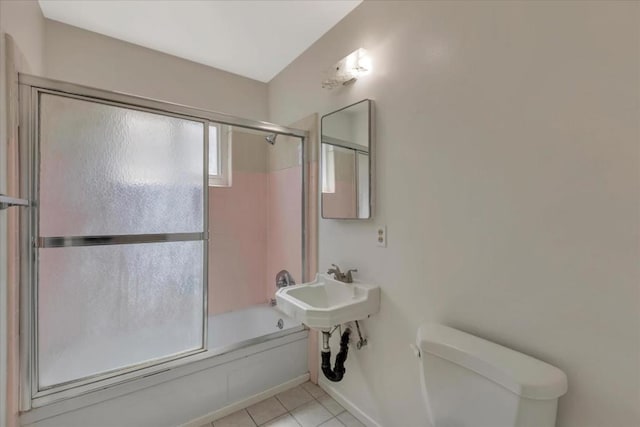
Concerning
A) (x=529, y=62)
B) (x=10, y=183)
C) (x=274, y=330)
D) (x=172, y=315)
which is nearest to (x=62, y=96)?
(x=10, y=183)

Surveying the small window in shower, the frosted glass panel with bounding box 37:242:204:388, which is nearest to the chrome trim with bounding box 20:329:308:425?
the frosted glass panel with bounding box 37:242:204:388

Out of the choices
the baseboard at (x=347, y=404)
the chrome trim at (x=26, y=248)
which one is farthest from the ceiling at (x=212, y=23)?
the baseboard at (x=347, y=404)

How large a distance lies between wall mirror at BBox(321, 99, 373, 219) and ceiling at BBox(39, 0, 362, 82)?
0.64 m

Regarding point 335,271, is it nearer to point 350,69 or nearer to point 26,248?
point 350,69

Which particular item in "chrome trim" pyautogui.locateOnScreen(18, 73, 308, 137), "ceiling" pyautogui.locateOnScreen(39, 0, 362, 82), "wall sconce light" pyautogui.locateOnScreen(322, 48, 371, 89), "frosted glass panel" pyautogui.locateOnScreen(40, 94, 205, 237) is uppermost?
"ceiling" pyautogui.locateOnScreen(39, 0, 362, 82)

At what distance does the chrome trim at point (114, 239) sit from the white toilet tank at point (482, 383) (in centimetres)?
147

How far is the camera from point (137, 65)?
83.2 inches

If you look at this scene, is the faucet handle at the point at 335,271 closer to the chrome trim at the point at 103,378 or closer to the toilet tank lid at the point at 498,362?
the toilet tank lid at the point at 498,362

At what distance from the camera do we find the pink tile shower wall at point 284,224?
2.35 meters

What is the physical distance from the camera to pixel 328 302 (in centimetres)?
185

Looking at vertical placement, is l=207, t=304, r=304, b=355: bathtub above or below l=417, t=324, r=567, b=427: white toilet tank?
below

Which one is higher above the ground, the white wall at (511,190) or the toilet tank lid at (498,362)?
the white wall at (511,190)

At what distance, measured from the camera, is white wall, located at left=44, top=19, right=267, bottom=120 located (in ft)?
6.14

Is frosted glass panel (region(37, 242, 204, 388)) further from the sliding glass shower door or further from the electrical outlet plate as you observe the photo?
the electrical outlet plate
